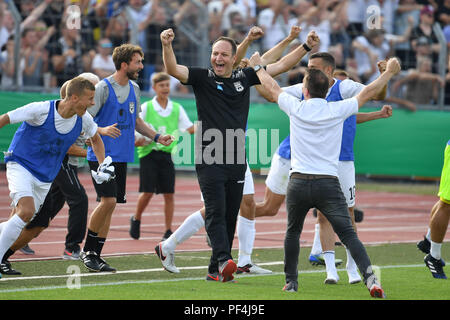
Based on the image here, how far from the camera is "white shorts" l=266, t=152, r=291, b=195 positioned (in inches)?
434

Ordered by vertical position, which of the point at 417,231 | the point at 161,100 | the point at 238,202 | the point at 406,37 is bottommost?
the point at 417,231

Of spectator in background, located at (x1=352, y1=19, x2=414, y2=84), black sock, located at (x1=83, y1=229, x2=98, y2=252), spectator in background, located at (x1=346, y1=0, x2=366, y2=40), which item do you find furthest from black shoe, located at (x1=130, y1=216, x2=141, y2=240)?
spectator in background, located at (x1=346, y1=0, x2=366, y2=40)

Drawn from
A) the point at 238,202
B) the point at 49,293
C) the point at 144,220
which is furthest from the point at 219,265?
the point at 144,220

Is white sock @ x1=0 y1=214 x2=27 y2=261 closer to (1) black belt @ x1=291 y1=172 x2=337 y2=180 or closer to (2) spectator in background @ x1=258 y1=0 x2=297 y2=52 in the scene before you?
(1) black belt @ x1=291 y1=172 x2=337 y2=180

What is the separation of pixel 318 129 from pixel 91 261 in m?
3.15

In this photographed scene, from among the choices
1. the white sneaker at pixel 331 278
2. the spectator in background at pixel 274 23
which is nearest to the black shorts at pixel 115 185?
the white sneaker at pixel 331 278

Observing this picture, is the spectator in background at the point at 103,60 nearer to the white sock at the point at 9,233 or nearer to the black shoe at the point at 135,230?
the black shoe at the point at 135,230

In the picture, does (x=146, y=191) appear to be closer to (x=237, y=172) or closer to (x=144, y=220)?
(x=144, y=220)

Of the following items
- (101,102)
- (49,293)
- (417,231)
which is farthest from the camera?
(417,231)

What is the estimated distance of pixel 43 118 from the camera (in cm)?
893

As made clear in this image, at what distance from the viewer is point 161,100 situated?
13.9 m

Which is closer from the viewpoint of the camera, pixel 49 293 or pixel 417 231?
pixel 49 293

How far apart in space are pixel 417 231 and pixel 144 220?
4.53 meters

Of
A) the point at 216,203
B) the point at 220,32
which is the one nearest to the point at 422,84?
the point at 220,32
